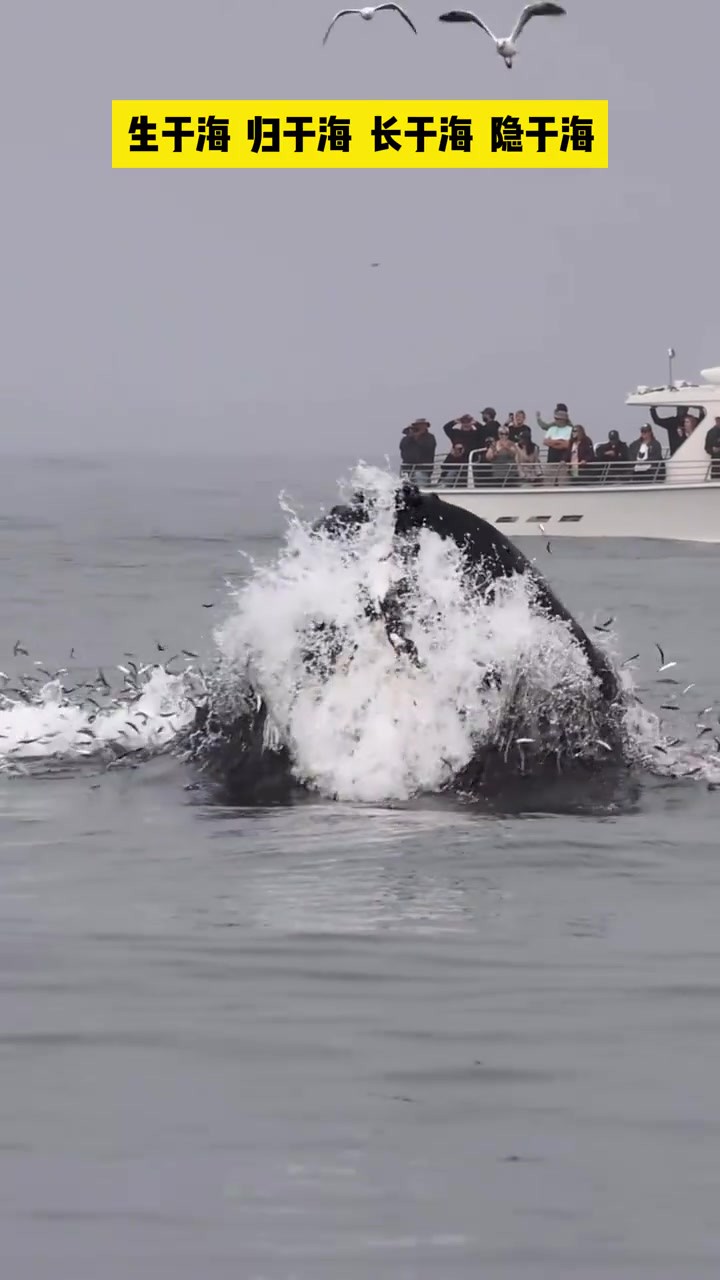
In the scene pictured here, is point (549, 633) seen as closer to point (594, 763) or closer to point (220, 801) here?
point (594, 763)

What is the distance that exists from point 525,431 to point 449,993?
35849 millimetres

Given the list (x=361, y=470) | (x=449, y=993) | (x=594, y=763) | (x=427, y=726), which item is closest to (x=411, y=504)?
(x=361, y=470)

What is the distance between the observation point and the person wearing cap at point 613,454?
45.0 metres

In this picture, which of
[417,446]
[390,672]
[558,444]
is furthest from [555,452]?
[390,672]

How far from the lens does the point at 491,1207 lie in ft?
20.5

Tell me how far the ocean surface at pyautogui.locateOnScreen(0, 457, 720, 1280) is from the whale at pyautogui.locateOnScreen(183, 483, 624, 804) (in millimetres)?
285

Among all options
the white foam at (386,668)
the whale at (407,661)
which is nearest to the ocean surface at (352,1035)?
the whale at (407,661)

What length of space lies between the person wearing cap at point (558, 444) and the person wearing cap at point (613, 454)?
2.26 ft

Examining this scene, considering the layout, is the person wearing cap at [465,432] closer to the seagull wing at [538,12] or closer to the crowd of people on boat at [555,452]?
the crowd of people on boat at [555,452]

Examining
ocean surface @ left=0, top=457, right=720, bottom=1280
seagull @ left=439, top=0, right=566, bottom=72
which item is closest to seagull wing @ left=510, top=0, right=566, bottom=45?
seagull @ left=439, top=0, right=566, bottom=72

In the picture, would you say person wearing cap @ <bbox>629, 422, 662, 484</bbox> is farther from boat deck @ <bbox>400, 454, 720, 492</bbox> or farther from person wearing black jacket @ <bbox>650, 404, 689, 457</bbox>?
person wearing black jacket @ <bbox>650, 404, 689, 457</bbox>

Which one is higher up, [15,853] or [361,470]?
[361,470]

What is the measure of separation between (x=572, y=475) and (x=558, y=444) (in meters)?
0.82

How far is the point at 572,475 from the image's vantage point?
4481 cm
